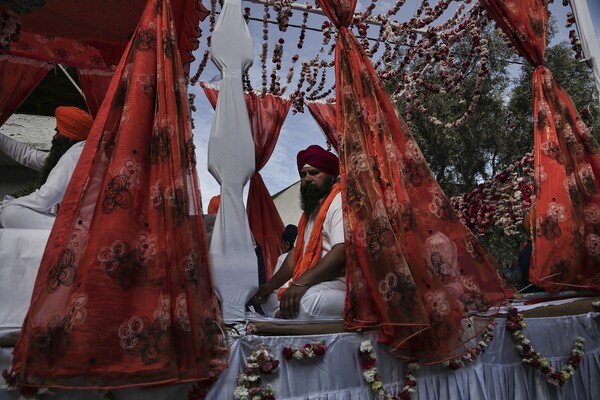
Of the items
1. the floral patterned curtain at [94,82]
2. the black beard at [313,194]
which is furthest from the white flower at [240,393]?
the floral patterned curtain at [94,82]

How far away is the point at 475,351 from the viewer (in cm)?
266

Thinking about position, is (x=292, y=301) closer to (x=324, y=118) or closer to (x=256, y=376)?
(x=256, y=376)

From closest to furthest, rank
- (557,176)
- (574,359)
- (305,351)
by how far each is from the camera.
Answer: (305,351) → (574,359) → (557,176)

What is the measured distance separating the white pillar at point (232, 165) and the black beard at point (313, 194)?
973 mm

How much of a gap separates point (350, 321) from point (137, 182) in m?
1.19

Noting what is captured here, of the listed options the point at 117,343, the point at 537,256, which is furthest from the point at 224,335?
the point at 537,256

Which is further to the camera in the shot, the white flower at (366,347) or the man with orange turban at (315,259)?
Answer: the man with orange turban at (315,259)

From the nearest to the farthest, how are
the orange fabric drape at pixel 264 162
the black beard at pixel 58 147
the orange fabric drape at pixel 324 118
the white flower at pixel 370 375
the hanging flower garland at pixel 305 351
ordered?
the hanging flower garland at pixel 305 351 < the white flower at pixel 370 375 < the black beard at pixel 58 147 < the orange fabric drape at pixel 264 162 < the orange fabric drape at pixel 324 118

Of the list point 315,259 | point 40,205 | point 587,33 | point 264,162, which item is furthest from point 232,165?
point 264,162

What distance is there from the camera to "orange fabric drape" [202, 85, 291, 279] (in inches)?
256

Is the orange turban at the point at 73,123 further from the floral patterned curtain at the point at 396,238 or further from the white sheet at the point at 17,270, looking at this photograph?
the floral patterned curtain at the point at 396,238

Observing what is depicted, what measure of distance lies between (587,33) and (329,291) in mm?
3821

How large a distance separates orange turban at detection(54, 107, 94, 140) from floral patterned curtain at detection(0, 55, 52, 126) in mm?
1883

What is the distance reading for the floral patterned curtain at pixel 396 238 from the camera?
2.40 m
